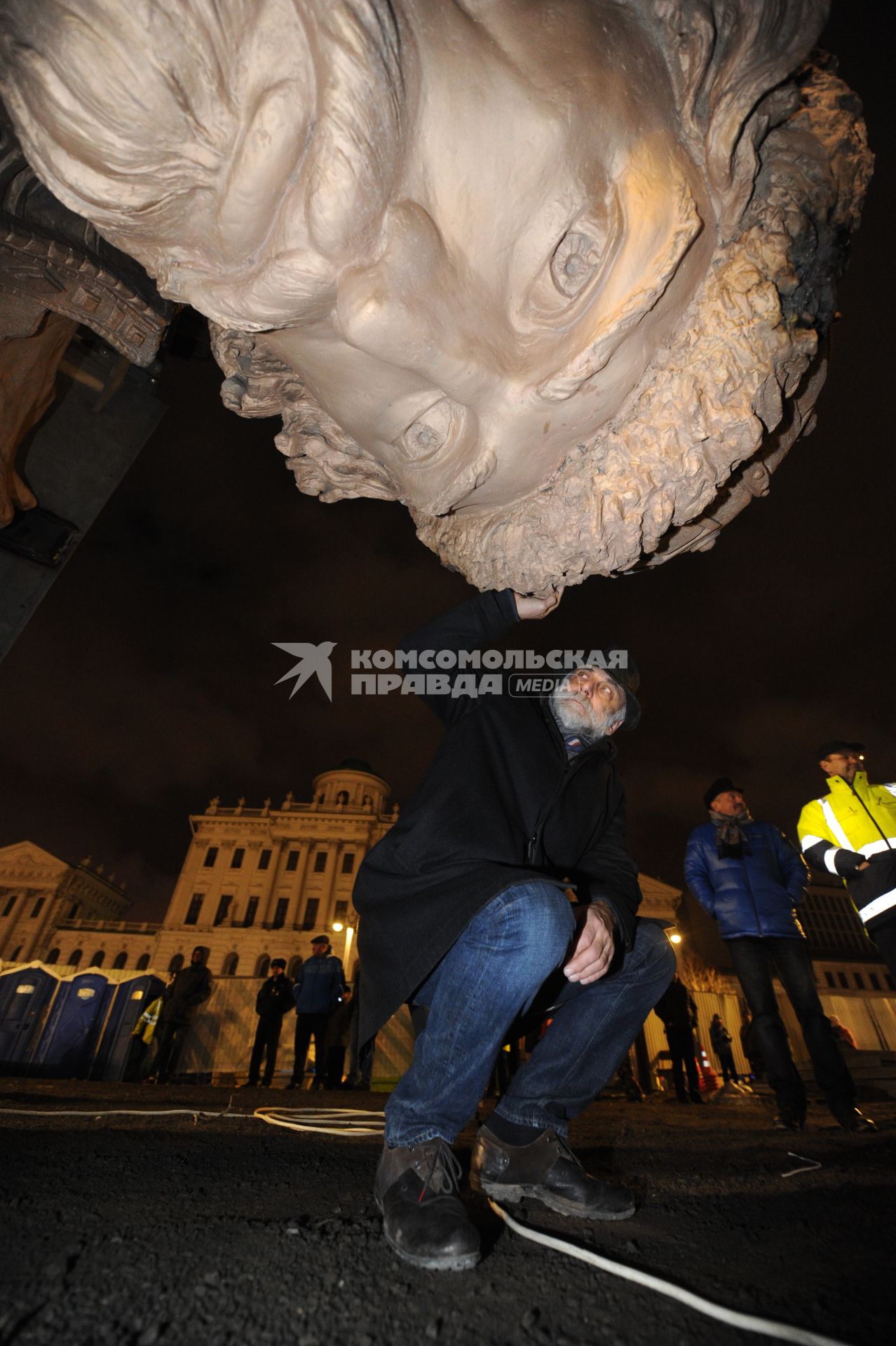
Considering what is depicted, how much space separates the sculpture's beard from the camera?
7.82 feet

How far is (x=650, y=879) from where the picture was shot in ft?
113

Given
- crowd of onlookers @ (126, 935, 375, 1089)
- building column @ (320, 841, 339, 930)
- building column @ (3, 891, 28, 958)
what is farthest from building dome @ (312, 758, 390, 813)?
crowd of onlookers @ (126, 935, 375, 1089)

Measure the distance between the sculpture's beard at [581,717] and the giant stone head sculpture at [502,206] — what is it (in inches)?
19.7

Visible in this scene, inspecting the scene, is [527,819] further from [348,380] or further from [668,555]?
[348,380]

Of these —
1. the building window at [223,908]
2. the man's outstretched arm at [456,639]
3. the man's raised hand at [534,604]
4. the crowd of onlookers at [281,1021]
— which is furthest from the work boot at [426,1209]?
the building window at [223,908]

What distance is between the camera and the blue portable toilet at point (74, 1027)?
729 centimetres

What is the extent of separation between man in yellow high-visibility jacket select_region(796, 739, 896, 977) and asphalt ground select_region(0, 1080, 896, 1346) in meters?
1.55

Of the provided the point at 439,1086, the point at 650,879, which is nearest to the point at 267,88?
the point at 439,1086

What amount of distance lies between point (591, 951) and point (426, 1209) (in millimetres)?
717

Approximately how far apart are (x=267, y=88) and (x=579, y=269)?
3.01 feet

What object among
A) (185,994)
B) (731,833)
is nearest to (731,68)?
(731,833)

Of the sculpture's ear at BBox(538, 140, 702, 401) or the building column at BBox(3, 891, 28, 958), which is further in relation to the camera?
the building column at BBox(3, 891, 28, 958)

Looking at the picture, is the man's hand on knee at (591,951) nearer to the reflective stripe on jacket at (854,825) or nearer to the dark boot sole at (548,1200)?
the dark boot sole at (548,1200)

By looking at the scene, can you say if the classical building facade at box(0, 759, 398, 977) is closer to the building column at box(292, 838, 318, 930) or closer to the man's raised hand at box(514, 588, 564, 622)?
the building column at box(292, 838, 318, 930)
